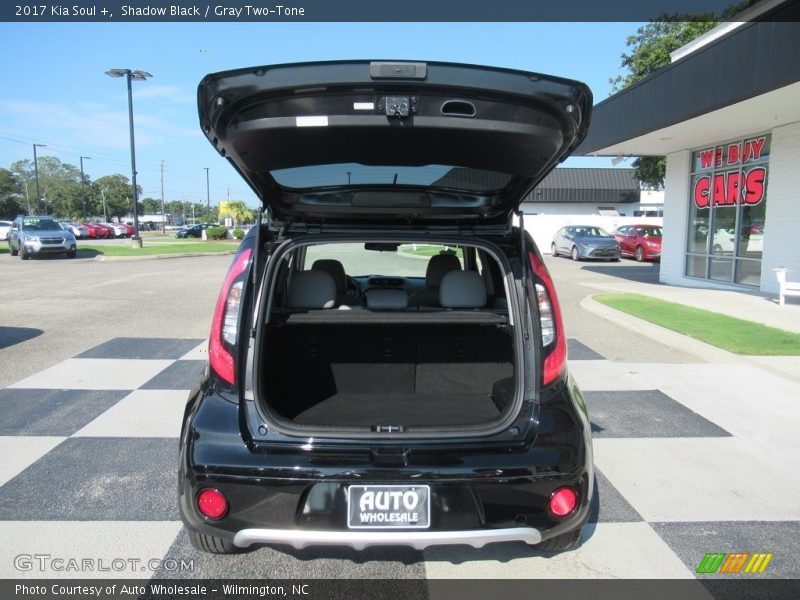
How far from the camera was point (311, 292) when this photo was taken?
3332 mm

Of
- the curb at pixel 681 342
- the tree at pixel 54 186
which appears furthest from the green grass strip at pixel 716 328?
the tree at pixel 54 186

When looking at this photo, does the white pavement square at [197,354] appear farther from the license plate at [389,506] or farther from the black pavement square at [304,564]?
the license plate at [389,506]

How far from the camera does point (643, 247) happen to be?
24219 millimetres

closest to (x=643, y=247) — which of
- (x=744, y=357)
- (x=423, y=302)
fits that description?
(x=744, y=357)

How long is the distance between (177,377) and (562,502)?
448 cm

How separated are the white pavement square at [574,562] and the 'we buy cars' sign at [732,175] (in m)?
12.0

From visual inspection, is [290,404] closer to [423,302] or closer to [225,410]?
[225,410]

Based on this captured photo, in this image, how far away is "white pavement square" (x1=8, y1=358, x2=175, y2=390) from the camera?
551cm

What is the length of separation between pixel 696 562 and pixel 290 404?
212 cm

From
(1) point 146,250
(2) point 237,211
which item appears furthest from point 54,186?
→ (1) point 146,250

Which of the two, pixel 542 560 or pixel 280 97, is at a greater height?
pixel 280 97

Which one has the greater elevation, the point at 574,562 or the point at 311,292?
the point at 311,292

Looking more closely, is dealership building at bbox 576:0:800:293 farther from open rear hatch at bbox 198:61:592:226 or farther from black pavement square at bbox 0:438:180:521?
black pavement square at bbox 0:438:180:521

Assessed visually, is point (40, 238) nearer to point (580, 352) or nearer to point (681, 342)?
point (580, 352)
